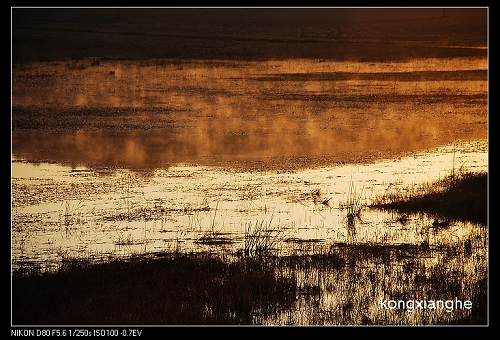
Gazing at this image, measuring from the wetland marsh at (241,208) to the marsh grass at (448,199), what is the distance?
0.13 metres

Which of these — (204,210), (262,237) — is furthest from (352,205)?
(204,210)

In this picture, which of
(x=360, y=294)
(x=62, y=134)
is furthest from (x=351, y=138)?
(x=360, y=294)

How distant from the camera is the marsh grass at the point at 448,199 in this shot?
15.0m

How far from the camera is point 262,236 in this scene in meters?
13.8

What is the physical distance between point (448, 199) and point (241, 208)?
384 centimetres

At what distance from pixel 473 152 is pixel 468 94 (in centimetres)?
1134

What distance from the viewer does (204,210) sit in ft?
50.6

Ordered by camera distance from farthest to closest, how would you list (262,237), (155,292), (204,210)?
(204,210) → (262,237) → (155,292)

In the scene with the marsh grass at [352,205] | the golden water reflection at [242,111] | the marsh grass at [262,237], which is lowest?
the marsh grass at [262,237]

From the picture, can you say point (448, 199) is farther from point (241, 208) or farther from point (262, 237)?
point (262, 237)

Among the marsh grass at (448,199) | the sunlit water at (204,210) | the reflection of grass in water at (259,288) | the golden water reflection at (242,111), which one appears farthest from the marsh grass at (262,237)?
the golden water reflection at (242,111)

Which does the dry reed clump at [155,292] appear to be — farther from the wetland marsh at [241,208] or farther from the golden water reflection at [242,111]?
the golden water reflection at [242,111]

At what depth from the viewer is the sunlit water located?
13.6 metres

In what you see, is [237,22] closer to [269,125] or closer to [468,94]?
[468,94]
